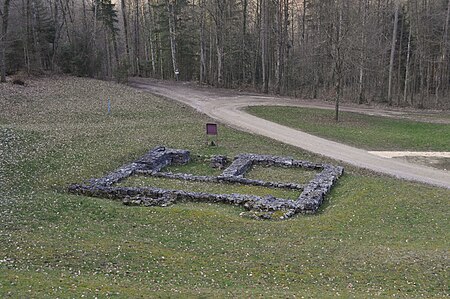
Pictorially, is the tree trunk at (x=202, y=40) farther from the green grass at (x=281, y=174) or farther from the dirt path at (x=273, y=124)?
the green grass at (x=281, y=174)

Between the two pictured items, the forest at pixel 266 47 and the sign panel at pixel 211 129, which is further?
the forest at pixel 266 47

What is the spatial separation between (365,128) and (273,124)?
23.9 ft

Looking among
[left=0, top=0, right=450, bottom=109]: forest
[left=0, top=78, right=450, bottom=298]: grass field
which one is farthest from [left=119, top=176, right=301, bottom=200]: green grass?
[left=0, top=0, right=450, bottom=109]: forest

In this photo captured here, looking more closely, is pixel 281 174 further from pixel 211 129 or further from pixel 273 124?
pixel 273 124

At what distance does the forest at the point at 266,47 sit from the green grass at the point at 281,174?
16.1 meters

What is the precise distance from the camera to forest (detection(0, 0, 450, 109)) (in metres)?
48.4

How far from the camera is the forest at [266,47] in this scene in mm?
48438

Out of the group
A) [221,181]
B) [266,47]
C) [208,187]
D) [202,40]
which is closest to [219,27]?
[202,40]

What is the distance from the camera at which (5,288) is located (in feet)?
Result: 36.6

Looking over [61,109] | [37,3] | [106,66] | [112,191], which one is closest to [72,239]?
[112,191]

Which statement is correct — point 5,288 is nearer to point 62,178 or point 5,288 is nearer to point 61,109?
point 62,178

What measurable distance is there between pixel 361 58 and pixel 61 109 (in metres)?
Answer: 27.0

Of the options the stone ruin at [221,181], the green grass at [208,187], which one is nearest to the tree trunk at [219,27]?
the stone ruin at [221,181]

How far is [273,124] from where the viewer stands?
3778 cm
